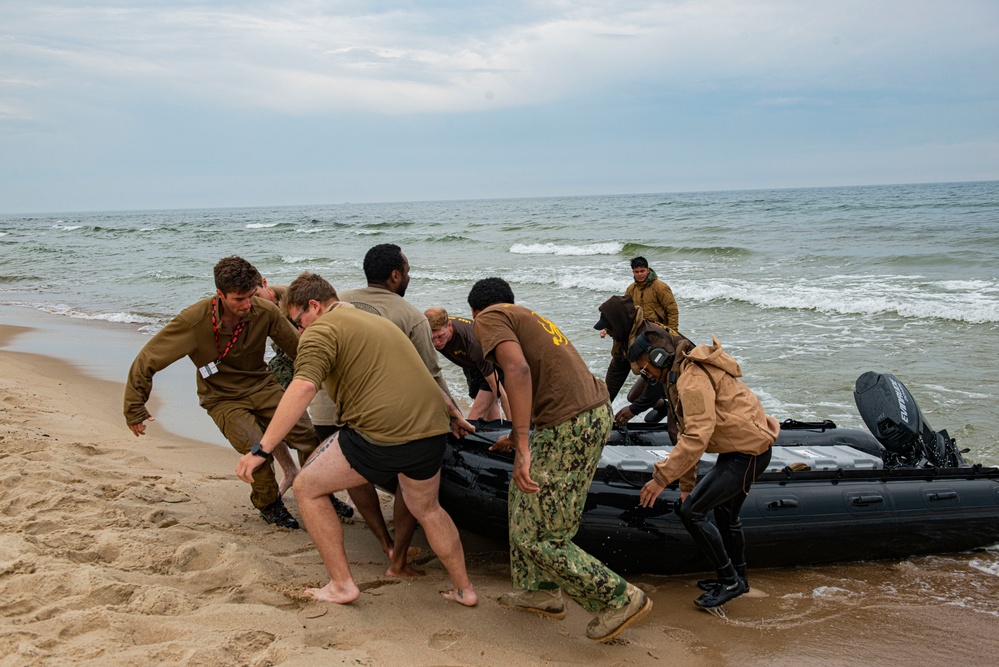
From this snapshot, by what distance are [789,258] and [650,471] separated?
19.2 m

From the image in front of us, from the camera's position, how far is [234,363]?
482cm

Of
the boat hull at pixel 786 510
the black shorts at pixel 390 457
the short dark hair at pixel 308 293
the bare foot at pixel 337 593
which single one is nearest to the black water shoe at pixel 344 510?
the boat hull at pixel 786 510

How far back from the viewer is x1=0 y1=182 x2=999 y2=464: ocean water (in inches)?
384

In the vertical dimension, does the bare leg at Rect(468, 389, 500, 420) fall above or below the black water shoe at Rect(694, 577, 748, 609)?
above

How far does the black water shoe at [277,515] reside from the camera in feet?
16.3

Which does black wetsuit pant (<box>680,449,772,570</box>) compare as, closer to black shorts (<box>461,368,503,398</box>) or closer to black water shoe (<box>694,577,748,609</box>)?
black water shoe (<box>694,577,748,609</box>)

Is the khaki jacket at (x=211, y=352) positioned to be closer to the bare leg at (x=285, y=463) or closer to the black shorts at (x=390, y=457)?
the bare leg at (x=285, y=463)

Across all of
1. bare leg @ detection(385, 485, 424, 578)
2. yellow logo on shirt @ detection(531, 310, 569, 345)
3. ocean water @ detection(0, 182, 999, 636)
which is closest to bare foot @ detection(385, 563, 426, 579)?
bare leg @ detection(385, 485, 424, 578)

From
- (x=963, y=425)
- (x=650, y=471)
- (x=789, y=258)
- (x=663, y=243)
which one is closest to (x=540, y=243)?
(x=663, y=243)

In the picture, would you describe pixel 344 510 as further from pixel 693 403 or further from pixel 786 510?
pixel 786 510

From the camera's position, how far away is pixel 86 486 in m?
4.95

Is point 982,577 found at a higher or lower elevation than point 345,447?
lower

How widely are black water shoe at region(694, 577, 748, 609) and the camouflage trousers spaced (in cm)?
87

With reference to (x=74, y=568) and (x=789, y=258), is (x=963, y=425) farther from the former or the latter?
(x=789, y=258)
